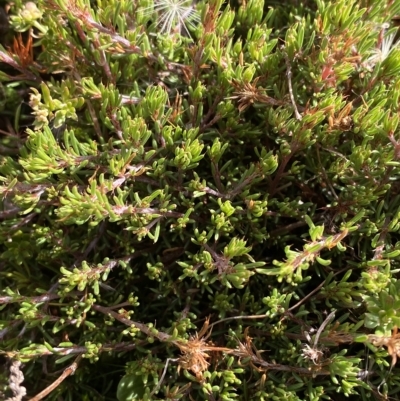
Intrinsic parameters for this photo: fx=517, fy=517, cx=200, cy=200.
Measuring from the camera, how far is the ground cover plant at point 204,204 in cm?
182

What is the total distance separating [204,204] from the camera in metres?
2.07

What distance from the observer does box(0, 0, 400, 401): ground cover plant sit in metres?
1.82

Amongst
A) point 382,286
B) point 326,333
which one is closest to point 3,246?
point 326,333

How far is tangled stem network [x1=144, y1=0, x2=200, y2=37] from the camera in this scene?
2150mm

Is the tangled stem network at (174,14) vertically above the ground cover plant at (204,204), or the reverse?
the tangled stem network at (174,14)

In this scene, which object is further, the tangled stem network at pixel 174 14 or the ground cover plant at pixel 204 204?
the tangled stem network at pixel 174 14

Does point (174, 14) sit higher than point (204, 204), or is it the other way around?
point (174, 14)

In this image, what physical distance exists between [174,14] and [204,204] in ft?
2.65

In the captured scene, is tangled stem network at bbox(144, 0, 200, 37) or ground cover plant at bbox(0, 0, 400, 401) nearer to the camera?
ground cover plant at bbox(0, 0, 400, 401)

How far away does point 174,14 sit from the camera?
216cm

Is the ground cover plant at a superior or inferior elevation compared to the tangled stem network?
inferior

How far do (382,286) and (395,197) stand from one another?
1.43 ft

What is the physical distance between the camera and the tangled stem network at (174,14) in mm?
2150

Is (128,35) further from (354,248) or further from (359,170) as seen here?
(354,248)
